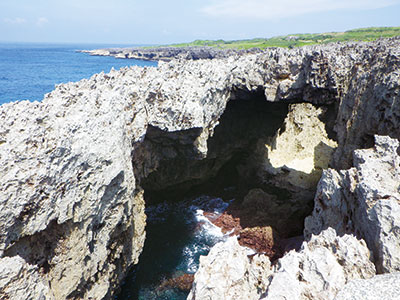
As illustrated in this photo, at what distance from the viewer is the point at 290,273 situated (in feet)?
30.5

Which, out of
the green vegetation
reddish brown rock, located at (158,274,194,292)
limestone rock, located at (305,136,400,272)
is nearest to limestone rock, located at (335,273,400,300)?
limestone rock, located at (305,136,400,272)

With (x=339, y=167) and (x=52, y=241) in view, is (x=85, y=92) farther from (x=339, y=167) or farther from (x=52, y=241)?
(x=339, y=167)

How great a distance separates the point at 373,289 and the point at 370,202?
5.23 m

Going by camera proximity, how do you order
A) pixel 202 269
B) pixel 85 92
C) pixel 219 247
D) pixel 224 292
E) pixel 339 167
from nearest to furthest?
pixel 224 292 < pixel 202 269 < pixel 219 247 < pixel 85 92 < pixel 339 167

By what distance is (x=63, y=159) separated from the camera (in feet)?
39.7

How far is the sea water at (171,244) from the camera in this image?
2264 cm

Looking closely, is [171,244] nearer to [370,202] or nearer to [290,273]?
[370,202]

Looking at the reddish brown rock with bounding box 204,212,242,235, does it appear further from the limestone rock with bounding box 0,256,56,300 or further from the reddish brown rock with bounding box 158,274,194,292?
the limestone rock with bounding box 0,256,56,300

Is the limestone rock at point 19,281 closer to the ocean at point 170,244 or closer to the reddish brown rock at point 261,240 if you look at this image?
the ocean at point 170,244

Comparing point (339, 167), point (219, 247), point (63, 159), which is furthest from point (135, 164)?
point (339, 167)

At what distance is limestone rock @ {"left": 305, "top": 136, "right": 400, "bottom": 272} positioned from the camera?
1065cm

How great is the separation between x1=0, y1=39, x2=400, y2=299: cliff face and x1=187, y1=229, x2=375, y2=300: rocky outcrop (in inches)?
A: 276

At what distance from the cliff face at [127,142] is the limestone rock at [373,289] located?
11.4m

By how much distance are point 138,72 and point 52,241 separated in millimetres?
14237
